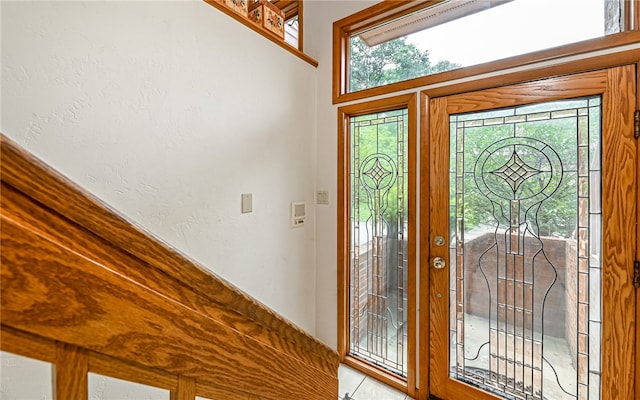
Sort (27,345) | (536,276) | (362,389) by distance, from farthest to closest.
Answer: (362,389)
(536,276)
(27,345)

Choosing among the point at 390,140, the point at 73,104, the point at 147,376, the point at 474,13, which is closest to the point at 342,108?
the point at 390,140

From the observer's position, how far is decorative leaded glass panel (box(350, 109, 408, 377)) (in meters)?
1.94

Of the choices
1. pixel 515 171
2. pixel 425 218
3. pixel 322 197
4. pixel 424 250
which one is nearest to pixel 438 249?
pixel 424 250

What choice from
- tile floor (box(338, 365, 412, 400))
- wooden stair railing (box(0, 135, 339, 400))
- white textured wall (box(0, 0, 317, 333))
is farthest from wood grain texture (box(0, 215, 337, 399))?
tile floor (box(338, 365, 412, 400))

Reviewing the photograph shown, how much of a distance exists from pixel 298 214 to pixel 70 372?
1.86 metres

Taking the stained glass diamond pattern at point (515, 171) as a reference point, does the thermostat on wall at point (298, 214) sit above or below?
below

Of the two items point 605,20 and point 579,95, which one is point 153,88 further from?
point 605,20

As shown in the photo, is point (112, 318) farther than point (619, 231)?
No

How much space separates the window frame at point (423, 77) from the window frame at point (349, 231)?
0.30 feet

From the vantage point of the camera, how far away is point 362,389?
1.94 metres

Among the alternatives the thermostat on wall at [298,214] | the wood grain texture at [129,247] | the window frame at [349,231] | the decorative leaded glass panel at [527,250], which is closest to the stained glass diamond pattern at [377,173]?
the window frame at [349,231]

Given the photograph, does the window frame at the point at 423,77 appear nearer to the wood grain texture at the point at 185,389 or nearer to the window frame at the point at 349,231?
the window frame at the point at 349,231

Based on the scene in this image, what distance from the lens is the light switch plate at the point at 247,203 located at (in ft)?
5.69

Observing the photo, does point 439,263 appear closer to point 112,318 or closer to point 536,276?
point 536,276
